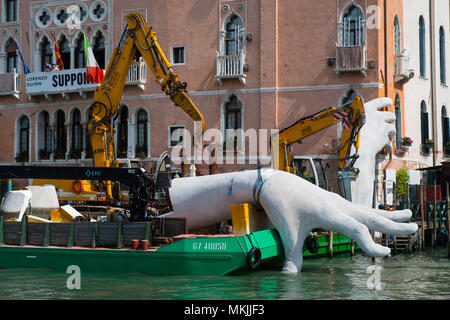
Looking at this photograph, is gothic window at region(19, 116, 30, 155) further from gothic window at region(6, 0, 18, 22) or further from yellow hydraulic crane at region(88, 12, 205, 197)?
yellow hydraulic crane at region(88, 12, 205, 197)

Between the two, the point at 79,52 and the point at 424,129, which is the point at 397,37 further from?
the point at 79,52

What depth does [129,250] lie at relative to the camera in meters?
19.9

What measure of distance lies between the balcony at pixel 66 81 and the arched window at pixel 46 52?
3.88 ft

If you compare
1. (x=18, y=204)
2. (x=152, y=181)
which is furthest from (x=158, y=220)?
(x=18, y=204)

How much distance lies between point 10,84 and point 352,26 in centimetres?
1730

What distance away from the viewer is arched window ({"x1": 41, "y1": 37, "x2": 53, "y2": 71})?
37.9 meters

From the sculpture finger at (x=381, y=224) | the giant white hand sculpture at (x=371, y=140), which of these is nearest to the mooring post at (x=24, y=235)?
the sculpture finger at (x=381, y=224)

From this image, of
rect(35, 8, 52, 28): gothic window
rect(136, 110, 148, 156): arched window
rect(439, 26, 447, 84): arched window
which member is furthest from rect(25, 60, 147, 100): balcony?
rect(439, 26, 447, 84): arched window

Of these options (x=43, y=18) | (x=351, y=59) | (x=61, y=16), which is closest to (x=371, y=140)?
(x=351, y=59)

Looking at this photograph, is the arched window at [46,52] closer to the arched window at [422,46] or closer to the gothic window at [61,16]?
the gothic window at [61,16]

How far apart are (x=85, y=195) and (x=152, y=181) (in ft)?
25.2

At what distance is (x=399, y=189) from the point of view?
32.2 m
